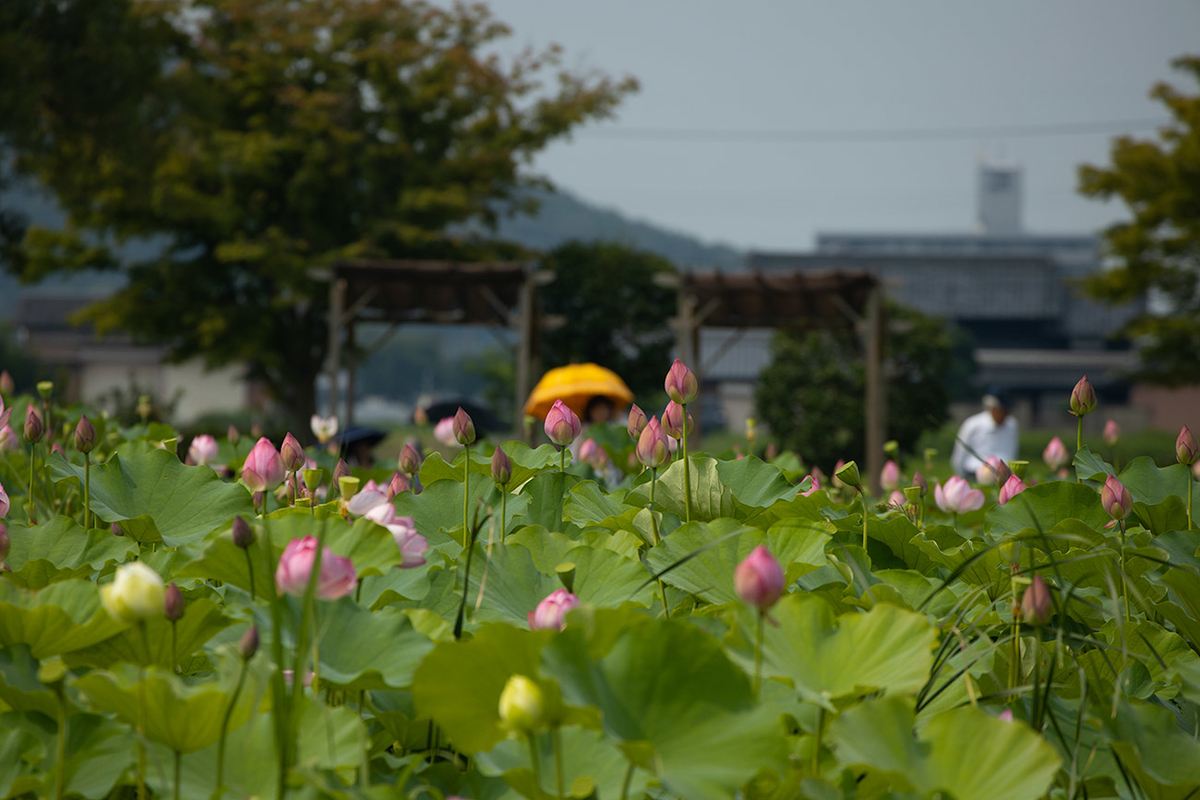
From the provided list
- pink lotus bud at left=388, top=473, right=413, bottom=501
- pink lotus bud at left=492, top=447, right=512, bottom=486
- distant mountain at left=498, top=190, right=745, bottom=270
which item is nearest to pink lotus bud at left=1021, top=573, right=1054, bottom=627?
pink lotus bud at left=492, top=447, right=512, bottom=486

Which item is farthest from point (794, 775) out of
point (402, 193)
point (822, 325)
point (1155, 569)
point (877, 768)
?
point (402, 193)

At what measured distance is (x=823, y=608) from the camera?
839 mm

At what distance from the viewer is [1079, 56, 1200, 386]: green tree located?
46.7 ft

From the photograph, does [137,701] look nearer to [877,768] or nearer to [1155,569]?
[877,768]

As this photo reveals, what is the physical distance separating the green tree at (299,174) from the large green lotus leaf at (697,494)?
41.8 feet

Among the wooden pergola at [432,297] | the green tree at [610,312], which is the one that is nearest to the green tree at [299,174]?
the green tree at [610,312]

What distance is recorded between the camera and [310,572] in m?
0.76

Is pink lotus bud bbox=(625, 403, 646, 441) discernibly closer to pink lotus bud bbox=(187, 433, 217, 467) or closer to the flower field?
the flower field

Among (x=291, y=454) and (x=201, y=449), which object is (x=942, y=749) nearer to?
(x=291, y=454)

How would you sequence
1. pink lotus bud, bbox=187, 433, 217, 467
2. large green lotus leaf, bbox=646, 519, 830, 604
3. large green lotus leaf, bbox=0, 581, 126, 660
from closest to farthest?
large green lotus leaf, bbox=0, 581, 126, 660 < large green lotus leaf, bbox=646, 519, 830, 604 < pink lotus bud, bbox=187, 433, 217, 467

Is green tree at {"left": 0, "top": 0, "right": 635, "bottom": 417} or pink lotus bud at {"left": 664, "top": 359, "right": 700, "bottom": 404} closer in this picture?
pink lotus bud at {"left": 664, "top": 359, "right": 700, "bottom": 404}

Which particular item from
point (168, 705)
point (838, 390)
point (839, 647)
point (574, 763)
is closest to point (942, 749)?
point (839, 647)

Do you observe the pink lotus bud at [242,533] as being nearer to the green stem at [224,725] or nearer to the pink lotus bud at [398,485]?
the green stem at [224,725]

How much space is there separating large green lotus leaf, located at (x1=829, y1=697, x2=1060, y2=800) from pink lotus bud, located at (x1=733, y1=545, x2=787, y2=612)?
0.10 meters
